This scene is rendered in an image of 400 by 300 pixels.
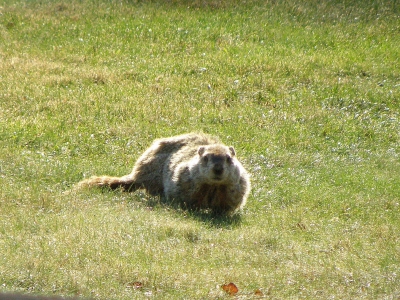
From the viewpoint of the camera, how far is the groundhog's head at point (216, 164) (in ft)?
31.9

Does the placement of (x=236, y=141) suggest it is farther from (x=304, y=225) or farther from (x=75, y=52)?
(x=75, y=52)

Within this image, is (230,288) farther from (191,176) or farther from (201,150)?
(201,150)

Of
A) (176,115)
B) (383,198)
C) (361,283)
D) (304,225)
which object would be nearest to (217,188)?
(304,225)

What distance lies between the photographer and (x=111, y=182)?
10.7 meters

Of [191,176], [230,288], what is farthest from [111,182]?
[230,288]

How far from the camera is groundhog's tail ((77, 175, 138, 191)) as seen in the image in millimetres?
10422

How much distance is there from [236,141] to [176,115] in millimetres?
1728

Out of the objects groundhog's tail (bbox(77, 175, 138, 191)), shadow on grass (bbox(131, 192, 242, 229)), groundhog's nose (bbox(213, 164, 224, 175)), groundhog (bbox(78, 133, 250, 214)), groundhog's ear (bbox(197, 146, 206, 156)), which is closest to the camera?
shadow on grass (bbox(131, 192, 242, 229))

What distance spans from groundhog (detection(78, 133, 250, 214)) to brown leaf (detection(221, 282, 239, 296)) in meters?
3.03

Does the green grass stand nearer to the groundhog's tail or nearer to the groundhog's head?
the groundhog's tail

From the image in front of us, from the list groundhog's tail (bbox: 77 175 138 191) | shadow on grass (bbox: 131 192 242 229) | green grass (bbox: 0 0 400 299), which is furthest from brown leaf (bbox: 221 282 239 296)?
groundhog's tail (bbox: 77 175 138 191)

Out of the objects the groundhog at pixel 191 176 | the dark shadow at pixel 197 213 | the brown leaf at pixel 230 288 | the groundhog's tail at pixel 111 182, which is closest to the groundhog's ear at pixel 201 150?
the groundhog at pixel 191 176

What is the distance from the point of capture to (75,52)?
18578 mm

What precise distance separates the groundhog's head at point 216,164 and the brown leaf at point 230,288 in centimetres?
303
